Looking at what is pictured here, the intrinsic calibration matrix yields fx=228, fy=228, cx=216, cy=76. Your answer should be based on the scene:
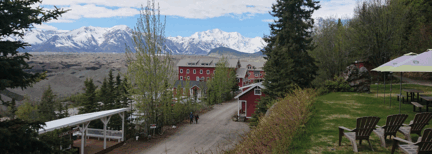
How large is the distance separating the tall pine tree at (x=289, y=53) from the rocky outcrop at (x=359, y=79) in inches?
140

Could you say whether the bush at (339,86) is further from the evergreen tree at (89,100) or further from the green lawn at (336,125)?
the evergreen tree at (89,100)

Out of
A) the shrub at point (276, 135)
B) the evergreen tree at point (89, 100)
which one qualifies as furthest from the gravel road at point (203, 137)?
the evergreen tree at point (89, 100)

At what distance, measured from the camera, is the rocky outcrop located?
19.1 meters

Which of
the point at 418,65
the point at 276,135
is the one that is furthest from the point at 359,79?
the point at 276,135

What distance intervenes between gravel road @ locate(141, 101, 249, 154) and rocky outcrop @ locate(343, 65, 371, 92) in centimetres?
1035

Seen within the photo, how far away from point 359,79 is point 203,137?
47.3 feet

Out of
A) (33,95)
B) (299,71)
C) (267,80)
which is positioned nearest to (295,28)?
(299,71)

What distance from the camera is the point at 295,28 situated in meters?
23.9

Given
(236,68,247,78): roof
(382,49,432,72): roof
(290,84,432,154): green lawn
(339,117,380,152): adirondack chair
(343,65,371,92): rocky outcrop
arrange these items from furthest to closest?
(236,68,247,78): roof
(343,65,371,92): rocky outcrop
(382,49,432,72): roof
(290,84,432,154): green lawn
(339,117,380,152): adirondack chair

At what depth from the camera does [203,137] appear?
20344 mm

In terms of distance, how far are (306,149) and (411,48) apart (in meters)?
28.0

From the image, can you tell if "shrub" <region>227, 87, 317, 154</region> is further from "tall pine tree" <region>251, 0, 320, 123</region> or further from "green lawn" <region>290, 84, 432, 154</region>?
"tall pine tree" <region>251, 0, 320, 123</region>

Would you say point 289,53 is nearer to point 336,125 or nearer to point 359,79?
point 359,79

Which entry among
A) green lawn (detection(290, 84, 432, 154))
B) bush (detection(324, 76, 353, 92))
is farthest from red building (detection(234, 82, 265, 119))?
green lawn (detection(290, 84, 432, 154))
